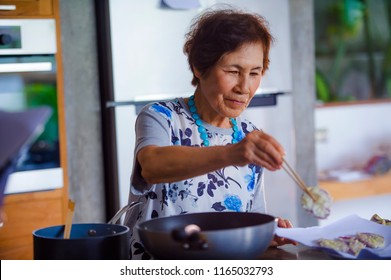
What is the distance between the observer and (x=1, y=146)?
1230 mm

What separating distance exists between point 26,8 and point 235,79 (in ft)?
5.21

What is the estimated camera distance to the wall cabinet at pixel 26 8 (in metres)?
3.13

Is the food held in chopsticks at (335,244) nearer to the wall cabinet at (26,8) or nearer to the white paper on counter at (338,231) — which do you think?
the white paper on counter at (338,231)

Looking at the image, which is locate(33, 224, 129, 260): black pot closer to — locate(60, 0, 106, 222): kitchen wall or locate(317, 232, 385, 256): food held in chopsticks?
locate(317, 232, 385, 256): food held in chopsticks

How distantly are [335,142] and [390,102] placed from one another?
0.50 m

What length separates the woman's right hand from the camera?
146 cm

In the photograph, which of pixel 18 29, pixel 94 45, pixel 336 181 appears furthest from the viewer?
pixel 336 181

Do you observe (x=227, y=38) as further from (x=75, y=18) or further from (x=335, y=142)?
(x=335, y=142)

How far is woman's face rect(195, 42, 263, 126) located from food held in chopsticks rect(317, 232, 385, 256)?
0.42 metres

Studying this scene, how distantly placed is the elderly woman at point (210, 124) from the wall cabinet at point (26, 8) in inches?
54.4

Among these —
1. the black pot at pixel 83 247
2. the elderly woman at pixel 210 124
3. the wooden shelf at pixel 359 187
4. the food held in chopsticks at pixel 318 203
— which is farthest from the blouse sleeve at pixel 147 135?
the wooden shelf at pixel 359 187

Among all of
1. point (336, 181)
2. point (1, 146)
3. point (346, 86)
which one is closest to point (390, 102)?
point (346, 86)

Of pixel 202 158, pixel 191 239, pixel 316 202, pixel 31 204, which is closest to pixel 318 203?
pixel 316 202

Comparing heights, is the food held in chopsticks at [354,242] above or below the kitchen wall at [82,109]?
below
